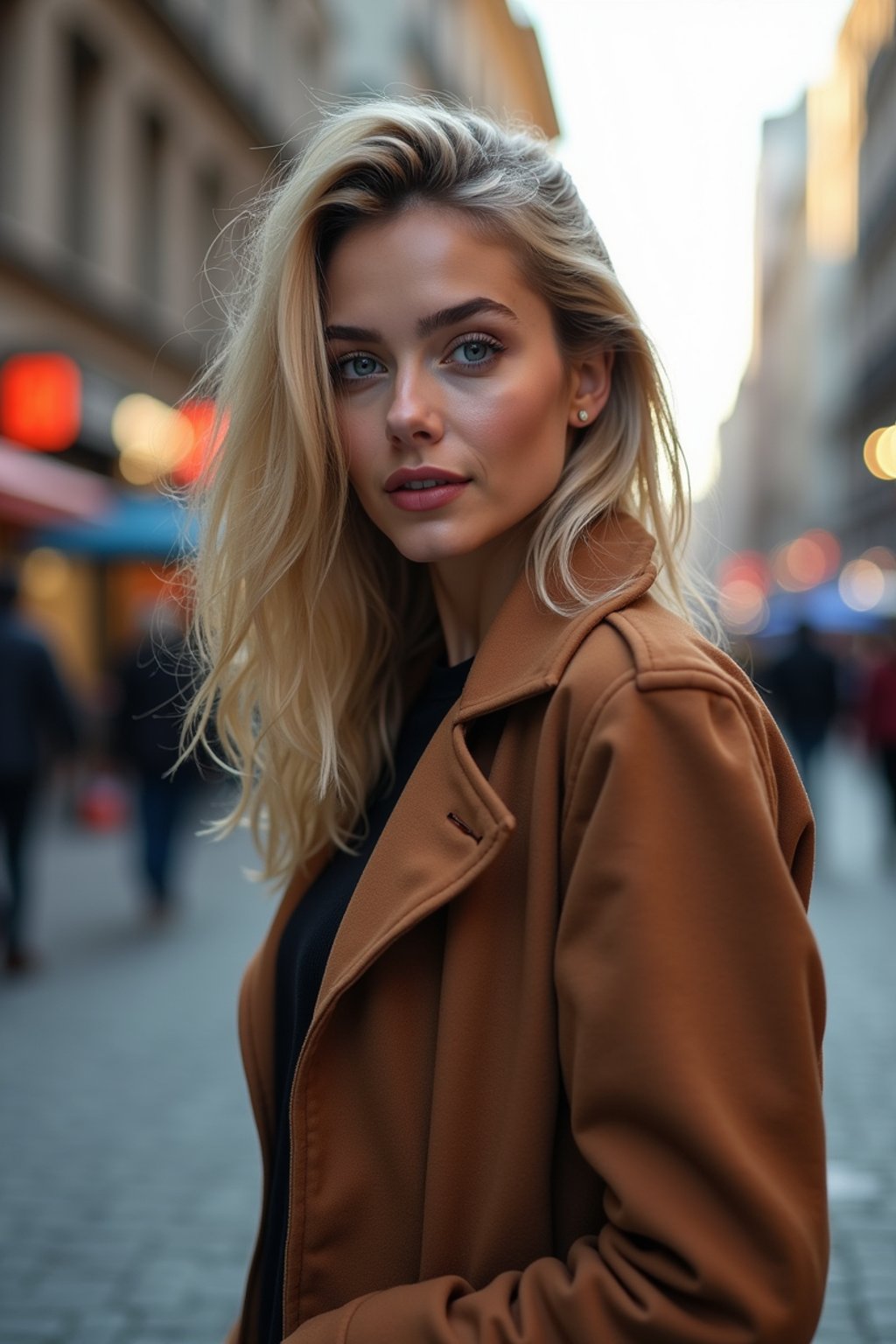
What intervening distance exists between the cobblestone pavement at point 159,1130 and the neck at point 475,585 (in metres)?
2.35

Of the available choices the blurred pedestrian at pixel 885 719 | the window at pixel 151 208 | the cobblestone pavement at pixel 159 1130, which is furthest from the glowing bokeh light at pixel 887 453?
the window at pixel 151 208

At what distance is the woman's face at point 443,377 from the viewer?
65.3 inches

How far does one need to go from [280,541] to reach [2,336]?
14290 mm

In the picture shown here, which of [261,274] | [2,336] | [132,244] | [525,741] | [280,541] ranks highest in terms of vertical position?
[132,244]

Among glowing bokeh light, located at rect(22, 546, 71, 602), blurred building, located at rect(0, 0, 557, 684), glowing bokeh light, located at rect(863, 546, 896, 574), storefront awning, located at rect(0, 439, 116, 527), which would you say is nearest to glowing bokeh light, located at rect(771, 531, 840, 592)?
glowing bokeh light, located at rect(863, 546, 896, 574)

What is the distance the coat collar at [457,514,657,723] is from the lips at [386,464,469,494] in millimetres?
146

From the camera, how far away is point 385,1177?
1.53 metres

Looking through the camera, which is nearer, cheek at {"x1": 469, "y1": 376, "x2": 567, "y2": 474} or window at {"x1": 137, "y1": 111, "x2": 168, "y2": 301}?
cheek at {"x1": 469, "y1": 376, "x2": 567, "y2": 474}

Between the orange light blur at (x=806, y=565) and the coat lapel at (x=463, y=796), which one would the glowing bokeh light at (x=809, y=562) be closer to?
the orange light blur at (x=806, y=565)

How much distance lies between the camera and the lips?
1.68 metres

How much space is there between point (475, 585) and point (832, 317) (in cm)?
6222

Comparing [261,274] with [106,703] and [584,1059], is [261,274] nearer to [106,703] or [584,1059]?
[584,1059]

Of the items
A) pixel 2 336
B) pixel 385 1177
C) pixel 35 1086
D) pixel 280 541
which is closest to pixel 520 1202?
pixel 385 1177

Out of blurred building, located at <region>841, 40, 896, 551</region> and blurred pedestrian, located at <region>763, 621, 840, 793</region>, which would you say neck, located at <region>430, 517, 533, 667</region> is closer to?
blurred pedestrian, located at <region>763, 621, 840, 793</region>
